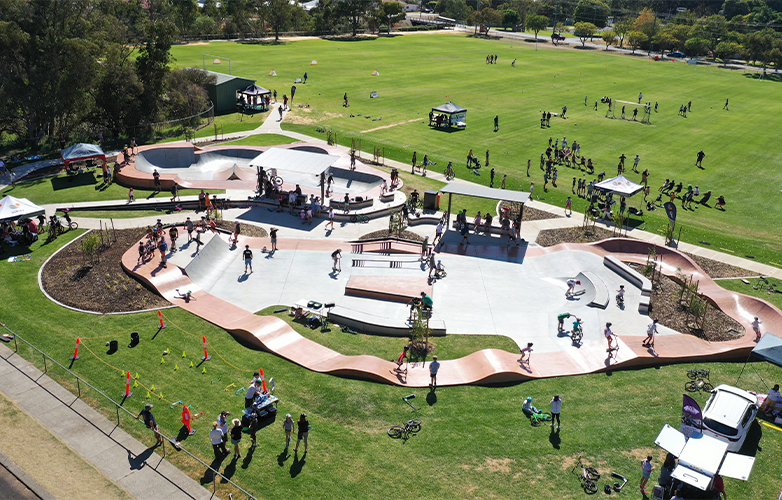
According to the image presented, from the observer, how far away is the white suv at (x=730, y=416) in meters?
20.2

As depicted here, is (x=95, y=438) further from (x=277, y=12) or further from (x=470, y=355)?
(x=277, y=12)

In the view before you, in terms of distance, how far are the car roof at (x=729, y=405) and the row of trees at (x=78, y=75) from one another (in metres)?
51.9

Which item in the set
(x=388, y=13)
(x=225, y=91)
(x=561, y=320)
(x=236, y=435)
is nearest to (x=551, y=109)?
(x=225, y=91)

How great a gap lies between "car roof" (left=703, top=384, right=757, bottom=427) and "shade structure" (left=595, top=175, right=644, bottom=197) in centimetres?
2457

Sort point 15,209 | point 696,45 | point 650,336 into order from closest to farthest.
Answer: point 650,336, point 15,209, point 696,45

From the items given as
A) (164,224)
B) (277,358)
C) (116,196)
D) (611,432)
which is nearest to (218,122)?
(116,196)

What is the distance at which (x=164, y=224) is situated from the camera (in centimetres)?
A: 3822

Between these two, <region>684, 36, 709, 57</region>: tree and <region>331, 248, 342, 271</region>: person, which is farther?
<region>684, 36, 709, 57</region>: tree

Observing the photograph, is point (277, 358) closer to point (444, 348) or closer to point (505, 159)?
point (444, 348)

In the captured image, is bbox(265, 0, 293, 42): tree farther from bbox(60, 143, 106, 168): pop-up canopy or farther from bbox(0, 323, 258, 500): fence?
bbox(0, 323, 258, 500): fence

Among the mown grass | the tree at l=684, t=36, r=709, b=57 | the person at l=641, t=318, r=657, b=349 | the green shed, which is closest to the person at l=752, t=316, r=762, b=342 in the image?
the mown grass

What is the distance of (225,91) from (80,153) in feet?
89.0

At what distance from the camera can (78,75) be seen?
49719mm

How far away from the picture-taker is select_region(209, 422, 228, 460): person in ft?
62.2
